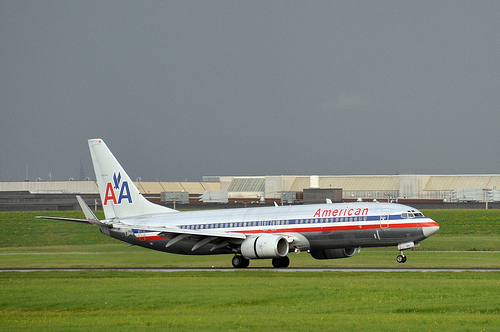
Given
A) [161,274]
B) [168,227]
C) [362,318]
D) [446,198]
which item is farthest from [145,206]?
[446,198]

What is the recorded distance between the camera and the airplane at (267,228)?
157 feet

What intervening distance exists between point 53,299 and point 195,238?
67.6 ft

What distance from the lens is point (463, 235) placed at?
281 feet

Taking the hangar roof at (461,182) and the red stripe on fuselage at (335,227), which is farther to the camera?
the hangar roof at (461,182)

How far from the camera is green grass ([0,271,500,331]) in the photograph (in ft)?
78.5

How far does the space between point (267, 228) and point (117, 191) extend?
42.3ft

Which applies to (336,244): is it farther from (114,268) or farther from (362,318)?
(362,318)

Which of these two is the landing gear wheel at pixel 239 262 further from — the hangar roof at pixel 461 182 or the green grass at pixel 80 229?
the hangar roof at pixel 461 182

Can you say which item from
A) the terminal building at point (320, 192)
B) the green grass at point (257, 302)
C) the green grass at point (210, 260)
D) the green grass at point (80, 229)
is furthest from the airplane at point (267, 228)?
the terminal building at point (320, 192)

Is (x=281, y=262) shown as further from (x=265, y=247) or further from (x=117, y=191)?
(x=117, y=191)

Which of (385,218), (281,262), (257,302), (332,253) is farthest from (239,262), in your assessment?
(257,302)

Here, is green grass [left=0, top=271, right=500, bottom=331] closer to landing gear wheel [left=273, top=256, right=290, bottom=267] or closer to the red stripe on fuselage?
the red stripe on fuselage

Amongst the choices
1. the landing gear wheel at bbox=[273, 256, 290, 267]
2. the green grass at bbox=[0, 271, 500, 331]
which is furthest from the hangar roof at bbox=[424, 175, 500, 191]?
the green grass at bbox=[0, 271, 500, 331]

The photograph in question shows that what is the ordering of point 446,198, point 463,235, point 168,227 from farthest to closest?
1. point 446,198
2. point 463,235
3. point 168,227
